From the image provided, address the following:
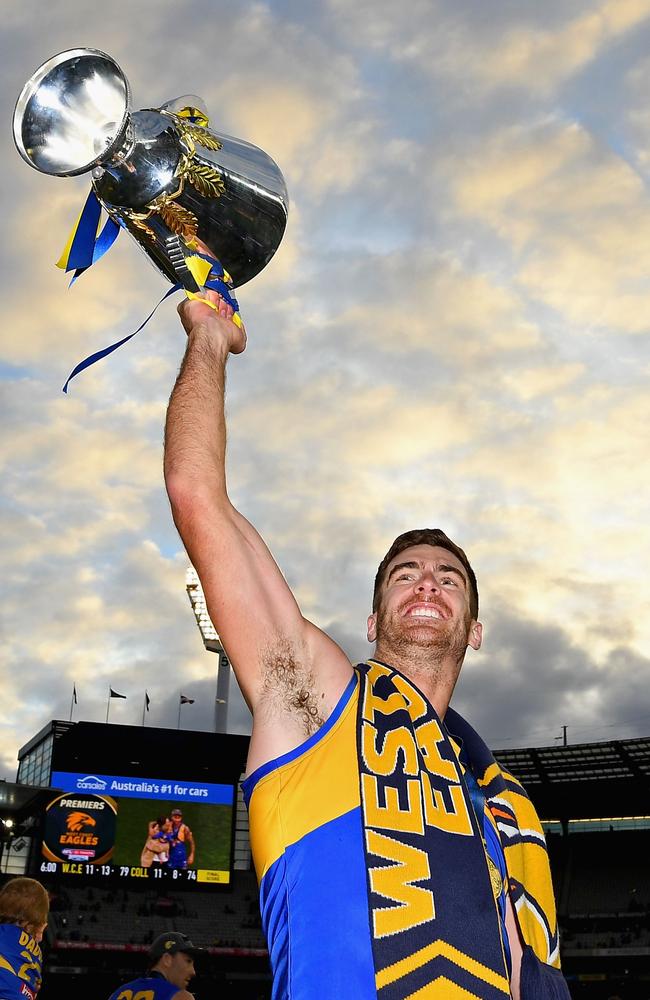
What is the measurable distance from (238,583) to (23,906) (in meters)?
4.18

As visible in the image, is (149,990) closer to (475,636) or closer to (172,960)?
(172,960)

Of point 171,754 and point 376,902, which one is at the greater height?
point 171,754

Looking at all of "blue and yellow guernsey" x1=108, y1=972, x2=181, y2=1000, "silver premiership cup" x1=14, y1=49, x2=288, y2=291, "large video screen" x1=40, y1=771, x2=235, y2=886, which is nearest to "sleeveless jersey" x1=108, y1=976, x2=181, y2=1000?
"blue and yellow guernsey" x1=108, y1=972, x2=181, y2=1000

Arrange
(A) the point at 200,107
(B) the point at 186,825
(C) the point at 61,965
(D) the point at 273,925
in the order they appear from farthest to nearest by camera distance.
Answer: (C) the point at 61,965
(B) the point at 186,825
(A) the point at 200,107
(D) the point at 273,925

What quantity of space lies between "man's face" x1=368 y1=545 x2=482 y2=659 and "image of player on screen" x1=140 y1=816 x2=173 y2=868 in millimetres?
29124

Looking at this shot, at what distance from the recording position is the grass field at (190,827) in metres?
29.5

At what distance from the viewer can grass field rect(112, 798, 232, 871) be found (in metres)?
29.5

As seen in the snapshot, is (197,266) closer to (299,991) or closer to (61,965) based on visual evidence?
(299,991)

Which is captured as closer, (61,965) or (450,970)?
(450,970)

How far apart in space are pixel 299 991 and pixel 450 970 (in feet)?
0.93

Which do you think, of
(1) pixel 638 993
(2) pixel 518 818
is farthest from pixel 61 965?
(2) pixel 518 818

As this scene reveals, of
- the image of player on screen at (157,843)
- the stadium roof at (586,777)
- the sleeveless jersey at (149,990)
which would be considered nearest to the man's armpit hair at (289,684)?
the sleeveless jersey at (149,990)

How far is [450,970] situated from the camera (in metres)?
1.85

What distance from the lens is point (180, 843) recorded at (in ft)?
98.5
